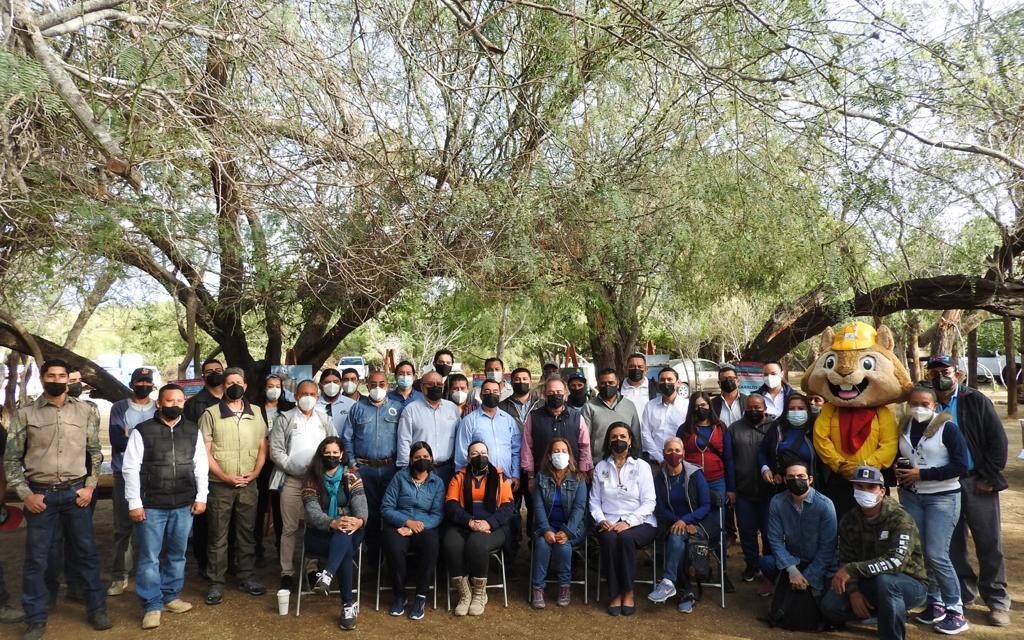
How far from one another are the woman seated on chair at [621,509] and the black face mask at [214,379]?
333cm

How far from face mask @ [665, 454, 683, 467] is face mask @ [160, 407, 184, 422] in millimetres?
3884

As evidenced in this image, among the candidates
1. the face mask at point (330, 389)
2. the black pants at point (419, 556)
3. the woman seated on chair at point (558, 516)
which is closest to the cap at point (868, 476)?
the woman seated on chair at point (558, 516)

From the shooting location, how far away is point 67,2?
221 inches

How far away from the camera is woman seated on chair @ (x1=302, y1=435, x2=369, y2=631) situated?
6.08m

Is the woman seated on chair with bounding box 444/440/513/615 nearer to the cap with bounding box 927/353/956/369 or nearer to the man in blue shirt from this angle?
the man in blue shirt

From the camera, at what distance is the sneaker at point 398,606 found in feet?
20.2

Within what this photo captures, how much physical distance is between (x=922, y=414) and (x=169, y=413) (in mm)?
5608

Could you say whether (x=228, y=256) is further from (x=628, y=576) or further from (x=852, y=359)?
(x=852, y=359)

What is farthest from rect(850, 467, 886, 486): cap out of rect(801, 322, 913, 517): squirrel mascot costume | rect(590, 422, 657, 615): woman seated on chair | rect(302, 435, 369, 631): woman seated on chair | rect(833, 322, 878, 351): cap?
rect(302, 435, 369, 631): woman seated on chair

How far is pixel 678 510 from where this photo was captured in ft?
21.5

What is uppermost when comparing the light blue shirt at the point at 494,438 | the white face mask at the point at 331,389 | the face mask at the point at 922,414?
the white face mask at the point at 331,389

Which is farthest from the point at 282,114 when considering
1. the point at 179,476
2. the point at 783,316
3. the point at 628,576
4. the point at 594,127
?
the point at 783,316

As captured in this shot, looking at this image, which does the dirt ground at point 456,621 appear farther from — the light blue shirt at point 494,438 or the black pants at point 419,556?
the light blue shirt at point 494,438

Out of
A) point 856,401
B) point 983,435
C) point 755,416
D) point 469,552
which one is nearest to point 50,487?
point 469,552
